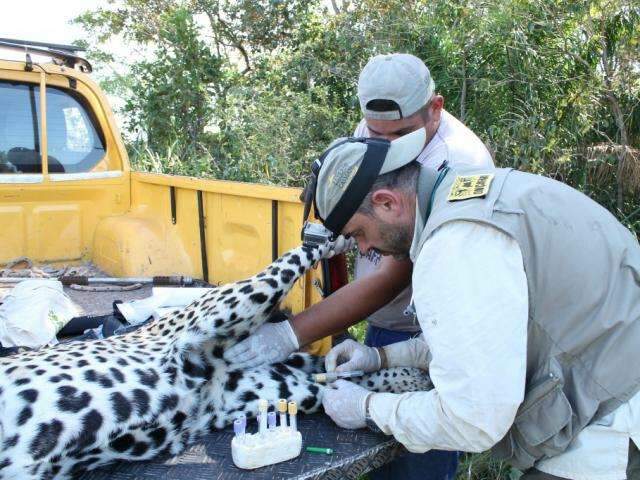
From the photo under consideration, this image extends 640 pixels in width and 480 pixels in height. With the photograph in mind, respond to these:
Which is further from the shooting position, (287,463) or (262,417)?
(262,417)

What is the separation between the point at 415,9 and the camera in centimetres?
831

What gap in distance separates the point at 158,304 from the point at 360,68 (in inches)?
243

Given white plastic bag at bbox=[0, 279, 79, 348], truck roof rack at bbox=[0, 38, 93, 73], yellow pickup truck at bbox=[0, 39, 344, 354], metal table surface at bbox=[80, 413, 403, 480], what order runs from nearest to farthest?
metal table surface at bbox=[80, 413, 403, 480], white plastic bag at bbox=[0, 279, 79, 348], yellow pickup truck at bbox=[0, 39, 344, 354], truck roof rack at bbox=[0, 38, 93, 73]

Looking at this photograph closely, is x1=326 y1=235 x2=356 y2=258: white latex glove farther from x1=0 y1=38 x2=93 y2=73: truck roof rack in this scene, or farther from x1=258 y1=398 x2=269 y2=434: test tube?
x1=0 y1=38 x2=93 y2=73: truck roof rack

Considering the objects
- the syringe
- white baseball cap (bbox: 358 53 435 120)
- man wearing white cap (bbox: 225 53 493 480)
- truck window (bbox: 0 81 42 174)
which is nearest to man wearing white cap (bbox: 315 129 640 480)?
the syringe

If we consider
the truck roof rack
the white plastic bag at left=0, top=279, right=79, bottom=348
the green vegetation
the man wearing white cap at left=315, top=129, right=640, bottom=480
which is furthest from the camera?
the green vegetation

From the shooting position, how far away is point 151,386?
224 centimetres

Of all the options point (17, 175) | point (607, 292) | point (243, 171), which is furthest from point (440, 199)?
point (243, 171)

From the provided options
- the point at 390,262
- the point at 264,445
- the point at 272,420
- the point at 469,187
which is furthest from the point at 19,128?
the point at 469,187

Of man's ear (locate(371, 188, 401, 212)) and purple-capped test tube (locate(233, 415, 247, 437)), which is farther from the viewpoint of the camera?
purple-capped test tube (locate(233, 415, 247, 437))

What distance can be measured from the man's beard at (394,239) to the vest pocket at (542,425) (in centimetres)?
49

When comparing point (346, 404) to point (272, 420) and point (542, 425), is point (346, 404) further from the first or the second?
point (542, 425)

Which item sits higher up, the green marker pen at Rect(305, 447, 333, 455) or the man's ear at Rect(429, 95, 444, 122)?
the man's ear at Rect(429, 95, 444, 122)

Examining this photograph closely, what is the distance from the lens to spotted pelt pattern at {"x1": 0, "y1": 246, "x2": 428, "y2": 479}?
2.01m
